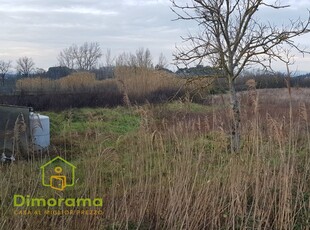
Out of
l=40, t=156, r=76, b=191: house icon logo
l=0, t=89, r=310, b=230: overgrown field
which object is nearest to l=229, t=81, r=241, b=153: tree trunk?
l=0, t=89, r=310, b=230: overgrown field

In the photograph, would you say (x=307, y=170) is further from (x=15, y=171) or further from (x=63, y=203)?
(x=15, y=171)

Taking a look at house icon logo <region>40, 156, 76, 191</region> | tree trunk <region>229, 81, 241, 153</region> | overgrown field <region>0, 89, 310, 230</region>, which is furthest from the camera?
tree trunk <region>229, 81, 241, 153</region>

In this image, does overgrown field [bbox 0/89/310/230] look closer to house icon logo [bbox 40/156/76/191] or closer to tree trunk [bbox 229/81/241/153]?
Result: house icon logo [bbox 40/156/76/191]

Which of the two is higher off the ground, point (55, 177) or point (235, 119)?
point (235, 119)

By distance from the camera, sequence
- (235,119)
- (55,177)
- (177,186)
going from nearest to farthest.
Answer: (177,186) → (55,177) → (235,119)

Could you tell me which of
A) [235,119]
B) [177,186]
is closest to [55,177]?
[177,186]

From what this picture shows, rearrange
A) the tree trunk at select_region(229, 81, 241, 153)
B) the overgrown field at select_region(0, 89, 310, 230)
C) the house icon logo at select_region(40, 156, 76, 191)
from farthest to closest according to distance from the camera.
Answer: the tree trunk at select_region(229, 81, 241, 153)
the house icon logo at select_region(40, 156, 76, 191)
the overgrown field at select_region(0, 89, 310, 230)

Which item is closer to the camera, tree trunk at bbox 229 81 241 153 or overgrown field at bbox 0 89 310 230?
overgrown field at bbox 0 89 310 230

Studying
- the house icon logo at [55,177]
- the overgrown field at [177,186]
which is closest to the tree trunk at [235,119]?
the overgrown field at [177,186]

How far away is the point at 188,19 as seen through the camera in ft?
20.0

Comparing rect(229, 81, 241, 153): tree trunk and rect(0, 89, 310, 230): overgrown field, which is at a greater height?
rect(229, 81, 241, 153): tree trunk

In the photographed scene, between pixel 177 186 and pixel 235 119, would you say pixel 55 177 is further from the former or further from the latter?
pixel 235 119

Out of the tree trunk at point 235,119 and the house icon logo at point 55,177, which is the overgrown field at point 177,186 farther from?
the tree trunk at point 235,119

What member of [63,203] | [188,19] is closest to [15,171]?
[63,203]
